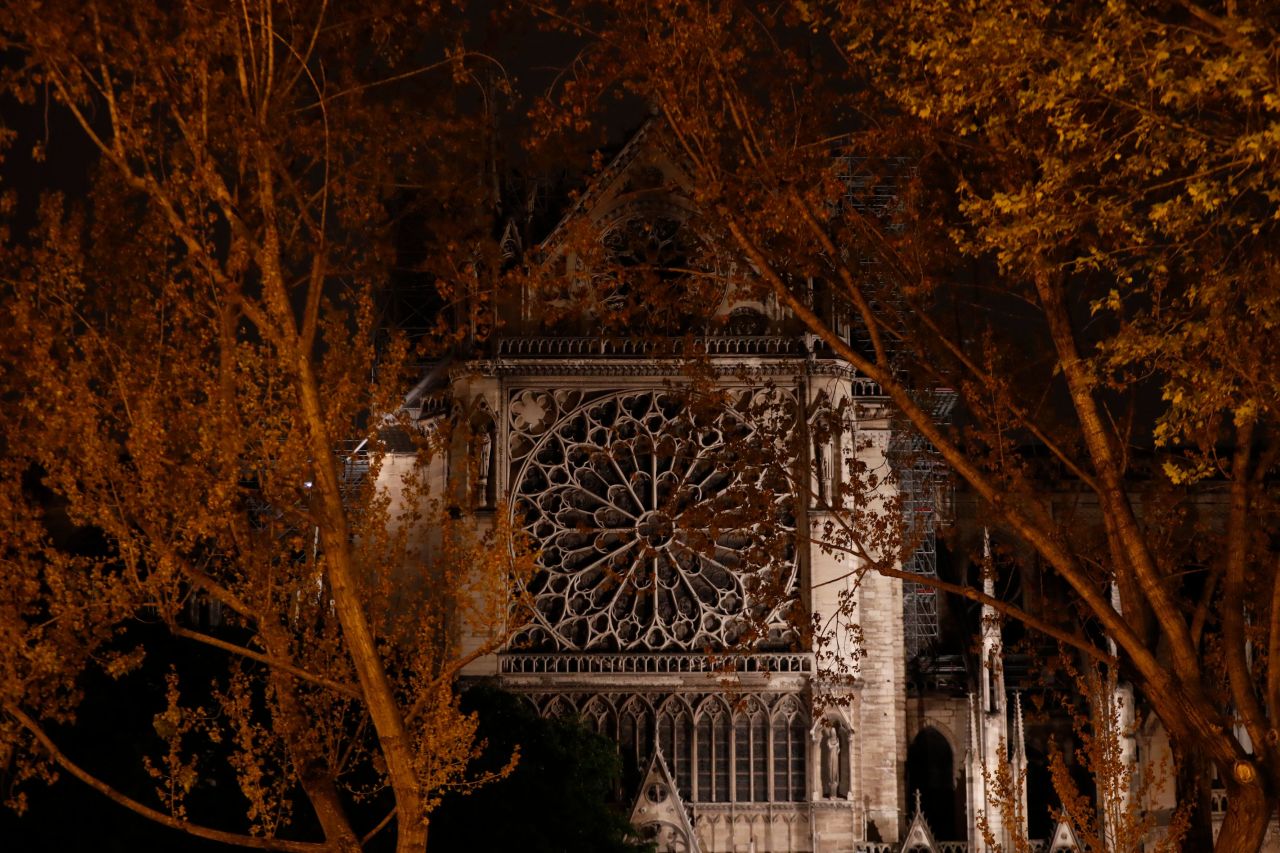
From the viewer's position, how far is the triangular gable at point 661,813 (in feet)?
100

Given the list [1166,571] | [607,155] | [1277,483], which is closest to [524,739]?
[607,155]

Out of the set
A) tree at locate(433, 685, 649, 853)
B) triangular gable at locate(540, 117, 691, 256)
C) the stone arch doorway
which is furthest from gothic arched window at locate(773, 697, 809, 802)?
triangular gable at locate(540, 117, 691, 256)

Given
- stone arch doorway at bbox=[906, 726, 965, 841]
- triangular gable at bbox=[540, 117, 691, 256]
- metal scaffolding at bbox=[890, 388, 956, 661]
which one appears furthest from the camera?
stone arch doorway at bbox=[906, 726, 965, 841]

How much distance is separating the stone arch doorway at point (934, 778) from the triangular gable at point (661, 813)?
22.8 feet

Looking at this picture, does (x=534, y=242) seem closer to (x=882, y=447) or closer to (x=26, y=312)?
(x=882, y=447)

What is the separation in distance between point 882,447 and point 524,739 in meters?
9.34

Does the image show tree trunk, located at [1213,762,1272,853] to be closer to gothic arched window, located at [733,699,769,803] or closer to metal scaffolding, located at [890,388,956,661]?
gothic arched window, located at [733,699,769,803]

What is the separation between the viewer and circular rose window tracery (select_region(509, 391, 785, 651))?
3159 cm

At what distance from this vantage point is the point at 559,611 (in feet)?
105

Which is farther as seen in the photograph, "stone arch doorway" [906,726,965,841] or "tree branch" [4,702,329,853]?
"stone arch doorway" [906,726,965,841]

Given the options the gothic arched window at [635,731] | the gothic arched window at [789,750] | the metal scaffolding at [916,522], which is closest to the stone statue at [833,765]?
the gothic arched window at [789,750]

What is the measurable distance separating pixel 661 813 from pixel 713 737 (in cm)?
158

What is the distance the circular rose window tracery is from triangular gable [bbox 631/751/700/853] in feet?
7.42

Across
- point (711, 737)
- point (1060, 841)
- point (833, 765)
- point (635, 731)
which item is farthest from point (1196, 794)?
point (1060, 841)
